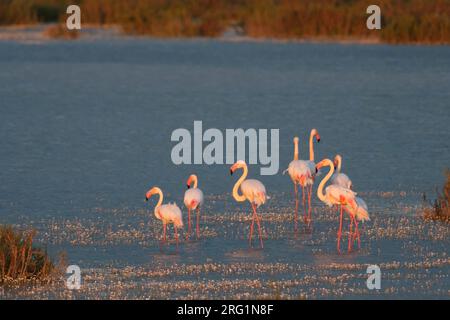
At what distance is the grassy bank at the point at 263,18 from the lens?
140 feet

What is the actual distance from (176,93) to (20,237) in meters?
19.1

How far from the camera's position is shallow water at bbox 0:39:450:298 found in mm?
12922

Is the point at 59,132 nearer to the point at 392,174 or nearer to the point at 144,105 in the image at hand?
the point at 144,105

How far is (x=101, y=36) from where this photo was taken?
46.5 meters

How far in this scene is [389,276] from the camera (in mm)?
12328

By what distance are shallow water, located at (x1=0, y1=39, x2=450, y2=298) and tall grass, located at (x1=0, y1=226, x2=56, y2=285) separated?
43 centimetres

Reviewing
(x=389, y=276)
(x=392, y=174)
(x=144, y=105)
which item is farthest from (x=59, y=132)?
(x=389, y=276)
